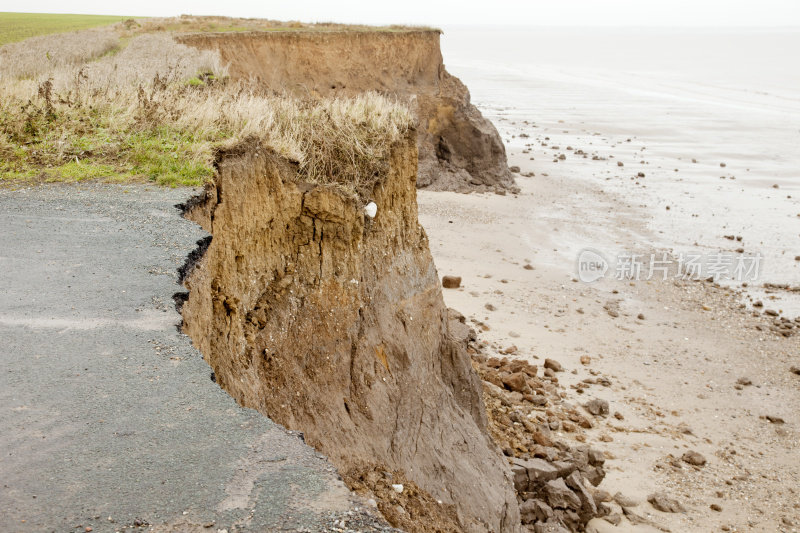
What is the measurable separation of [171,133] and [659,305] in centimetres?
1412

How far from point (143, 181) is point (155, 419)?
4.86 metres

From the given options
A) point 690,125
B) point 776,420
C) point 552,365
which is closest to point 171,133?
point 552,365

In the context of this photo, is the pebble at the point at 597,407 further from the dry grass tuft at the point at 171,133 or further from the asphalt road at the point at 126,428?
the asphalt road at the point at 126,428

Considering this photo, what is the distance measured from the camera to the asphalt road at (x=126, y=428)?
342 centimetres

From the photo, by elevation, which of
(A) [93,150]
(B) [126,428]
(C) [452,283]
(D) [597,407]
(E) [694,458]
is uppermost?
(A) [93,150]

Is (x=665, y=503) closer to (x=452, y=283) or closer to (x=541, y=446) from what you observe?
(x=541, y=446)

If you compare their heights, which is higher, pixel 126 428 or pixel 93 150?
pixel 93 150

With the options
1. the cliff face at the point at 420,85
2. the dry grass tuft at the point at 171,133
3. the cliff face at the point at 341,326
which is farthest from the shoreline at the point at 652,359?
the dry grass tuft at the point at 171,133

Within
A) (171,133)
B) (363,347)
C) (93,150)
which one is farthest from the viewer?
(171,133)

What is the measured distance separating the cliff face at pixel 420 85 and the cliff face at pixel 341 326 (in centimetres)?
2006

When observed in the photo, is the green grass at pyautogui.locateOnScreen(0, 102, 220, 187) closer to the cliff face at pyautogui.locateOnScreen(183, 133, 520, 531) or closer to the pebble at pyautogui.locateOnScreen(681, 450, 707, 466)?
the cliff face at pyautogui.locateOnScreen(183, 133, 520, 531)

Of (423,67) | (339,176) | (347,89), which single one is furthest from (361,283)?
(423,67)

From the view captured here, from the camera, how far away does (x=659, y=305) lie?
18.9 m

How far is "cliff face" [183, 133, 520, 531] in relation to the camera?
7215 millimetres
